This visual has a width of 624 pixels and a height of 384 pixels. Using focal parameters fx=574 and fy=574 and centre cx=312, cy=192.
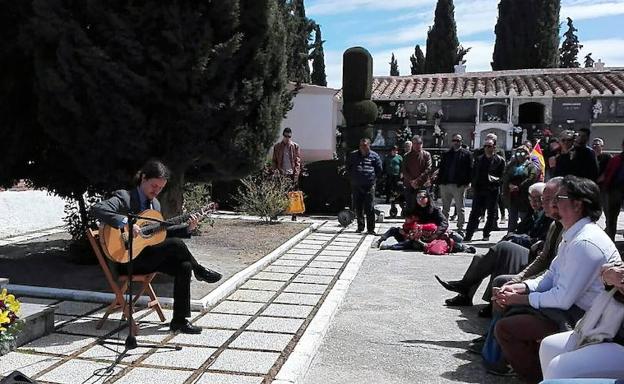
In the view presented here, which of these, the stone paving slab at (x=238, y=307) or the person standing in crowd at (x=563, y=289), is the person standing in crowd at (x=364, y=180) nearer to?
the stone paving slab at (x=238, y=307)

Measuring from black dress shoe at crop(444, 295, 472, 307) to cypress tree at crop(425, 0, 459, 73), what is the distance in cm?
3161

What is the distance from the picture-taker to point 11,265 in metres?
6.76

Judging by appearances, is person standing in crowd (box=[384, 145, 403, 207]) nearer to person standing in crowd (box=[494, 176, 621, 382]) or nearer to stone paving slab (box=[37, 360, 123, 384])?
person standing in crowd (box=[494, 176, 621, 382])

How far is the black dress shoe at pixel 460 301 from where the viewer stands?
229 inches

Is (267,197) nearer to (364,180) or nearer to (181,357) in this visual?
(364,180)

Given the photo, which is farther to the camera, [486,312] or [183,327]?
[486,312]

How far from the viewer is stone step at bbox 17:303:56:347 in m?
4.35

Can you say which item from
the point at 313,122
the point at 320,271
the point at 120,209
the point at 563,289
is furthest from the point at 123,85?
the point at 313,122

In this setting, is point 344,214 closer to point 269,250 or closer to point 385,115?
point 269,250

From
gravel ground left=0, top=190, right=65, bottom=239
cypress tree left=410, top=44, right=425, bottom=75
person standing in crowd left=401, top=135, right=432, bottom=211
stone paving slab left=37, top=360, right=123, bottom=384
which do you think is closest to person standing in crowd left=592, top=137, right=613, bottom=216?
person standing in crowd left=401, top=135, right=432, bottom=211

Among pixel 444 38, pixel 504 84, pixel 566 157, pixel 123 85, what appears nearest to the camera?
pixel 123 85

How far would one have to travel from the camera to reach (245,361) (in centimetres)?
414

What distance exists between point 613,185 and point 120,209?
7.93 meters

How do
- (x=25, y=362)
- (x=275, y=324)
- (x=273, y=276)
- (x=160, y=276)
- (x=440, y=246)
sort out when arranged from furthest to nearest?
(x=440, y=246), (x=273, y=276), (x=160, y=276), (x=275, y=324), (x=25, y=362)
